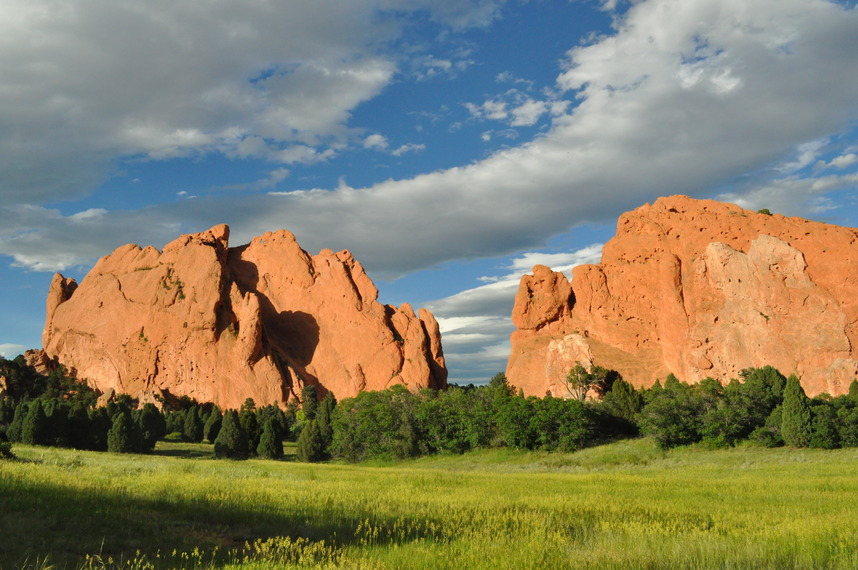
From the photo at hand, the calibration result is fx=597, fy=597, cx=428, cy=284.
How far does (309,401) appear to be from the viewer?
299ft

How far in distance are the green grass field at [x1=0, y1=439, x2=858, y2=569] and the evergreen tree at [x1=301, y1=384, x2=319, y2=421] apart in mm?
67425

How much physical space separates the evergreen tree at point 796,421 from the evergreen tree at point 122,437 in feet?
165

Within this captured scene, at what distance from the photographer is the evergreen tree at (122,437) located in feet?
162

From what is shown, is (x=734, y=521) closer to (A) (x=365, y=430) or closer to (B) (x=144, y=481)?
(B) (x=144, y=481)

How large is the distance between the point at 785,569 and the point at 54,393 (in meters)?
110

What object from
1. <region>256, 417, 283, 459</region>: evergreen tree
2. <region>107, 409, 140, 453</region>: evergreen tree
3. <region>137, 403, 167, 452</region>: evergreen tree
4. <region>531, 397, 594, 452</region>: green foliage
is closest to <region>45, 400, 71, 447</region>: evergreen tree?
<region>107, 409, 140, 453</region>: evergreen tree

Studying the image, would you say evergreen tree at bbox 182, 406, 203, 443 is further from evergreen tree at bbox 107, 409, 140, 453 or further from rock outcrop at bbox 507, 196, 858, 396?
rock outcrop at bbox 507, 196, 858, 396

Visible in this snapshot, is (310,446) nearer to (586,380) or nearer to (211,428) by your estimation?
(211,428)

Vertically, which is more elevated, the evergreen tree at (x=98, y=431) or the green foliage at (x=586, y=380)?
the green foliage at (x=586, y=380)

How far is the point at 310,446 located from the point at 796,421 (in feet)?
131

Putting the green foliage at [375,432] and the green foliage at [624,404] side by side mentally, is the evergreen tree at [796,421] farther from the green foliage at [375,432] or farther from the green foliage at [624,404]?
the green foliage at [375,432]

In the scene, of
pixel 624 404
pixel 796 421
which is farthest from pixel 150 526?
pixel 624 404

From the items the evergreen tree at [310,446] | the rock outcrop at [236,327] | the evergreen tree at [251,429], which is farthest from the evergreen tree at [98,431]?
the rock outcrop at [236,327]

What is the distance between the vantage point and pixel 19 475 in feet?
55.3
